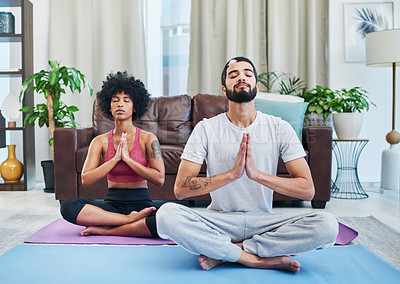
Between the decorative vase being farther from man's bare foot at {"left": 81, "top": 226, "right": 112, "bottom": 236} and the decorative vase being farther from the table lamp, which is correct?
the table lamp

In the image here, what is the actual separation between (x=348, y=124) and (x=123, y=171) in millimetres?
2434

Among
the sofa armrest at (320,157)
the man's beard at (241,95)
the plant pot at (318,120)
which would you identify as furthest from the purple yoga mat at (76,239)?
the plant pot at (318,120)

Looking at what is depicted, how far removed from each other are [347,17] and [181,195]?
341 centimetres

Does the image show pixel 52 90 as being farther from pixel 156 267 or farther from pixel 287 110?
pixel 156 267

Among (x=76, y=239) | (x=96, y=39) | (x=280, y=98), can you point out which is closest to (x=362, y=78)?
(x=280, y=98)

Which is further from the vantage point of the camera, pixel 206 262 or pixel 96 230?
pixel 96 230

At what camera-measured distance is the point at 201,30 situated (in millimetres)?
4449

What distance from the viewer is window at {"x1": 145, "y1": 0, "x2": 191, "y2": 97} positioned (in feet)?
14.9

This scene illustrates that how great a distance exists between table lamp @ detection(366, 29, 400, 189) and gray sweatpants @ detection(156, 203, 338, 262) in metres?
2.57

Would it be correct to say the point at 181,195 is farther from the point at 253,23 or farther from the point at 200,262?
the point at 253,23

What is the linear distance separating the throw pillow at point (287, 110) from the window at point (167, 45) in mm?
1291

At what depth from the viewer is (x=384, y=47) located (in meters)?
3.79

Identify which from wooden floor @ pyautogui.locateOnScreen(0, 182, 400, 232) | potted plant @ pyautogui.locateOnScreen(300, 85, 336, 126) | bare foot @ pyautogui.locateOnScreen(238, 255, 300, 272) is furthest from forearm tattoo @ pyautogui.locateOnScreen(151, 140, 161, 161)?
potted plant @ pyautogui.locateOnScreen(300, 85, 336, 126)

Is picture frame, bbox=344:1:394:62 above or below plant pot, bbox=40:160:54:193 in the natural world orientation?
above
